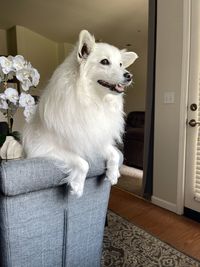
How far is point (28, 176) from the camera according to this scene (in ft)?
3.05

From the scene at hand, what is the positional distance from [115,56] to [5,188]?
800 millimetres

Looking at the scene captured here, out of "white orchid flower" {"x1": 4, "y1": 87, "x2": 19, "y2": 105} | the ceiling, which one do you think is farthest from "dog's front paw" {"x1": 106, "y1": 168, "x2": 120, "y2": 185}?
the ceiling

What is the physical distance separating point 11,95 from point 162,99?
1.72 m

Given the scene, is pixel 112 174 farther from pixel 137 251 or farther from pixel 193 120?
pixel 193 120

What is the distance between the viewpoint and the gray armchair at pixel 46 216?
944 mm

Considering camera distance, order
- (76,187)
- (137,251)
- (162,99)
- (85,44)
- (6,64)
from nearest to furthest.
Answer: (76,187) < (85,44) < (6,64) < (137,251) < (162,99)

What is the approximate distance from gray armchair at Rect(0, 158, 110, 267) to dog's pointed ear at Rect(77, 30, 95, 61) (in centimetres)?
51

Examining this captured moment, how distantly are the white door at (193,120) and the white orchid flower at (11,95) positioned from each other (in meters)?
1.64

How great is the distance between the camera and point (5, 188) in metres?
0.90

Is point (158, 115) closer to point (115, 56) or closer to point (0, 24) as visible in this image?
point (115, 56)

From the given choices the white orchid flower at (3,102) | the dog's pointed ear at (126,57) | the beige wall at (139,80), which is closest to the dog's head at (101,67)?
the dog's pointed ear at (126,57)

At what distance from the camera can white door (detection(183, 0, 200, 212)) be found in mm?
2279

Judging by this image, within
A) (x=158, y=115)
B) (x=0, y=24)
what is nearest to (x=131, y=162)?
(x=158, y=115)

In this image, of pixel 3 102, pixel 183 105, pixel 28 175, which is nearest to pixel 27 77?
pixel 3 102
